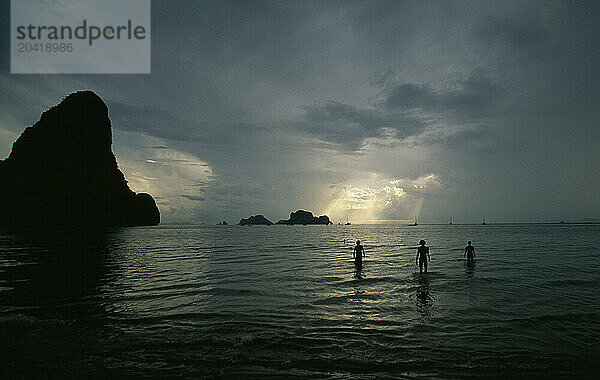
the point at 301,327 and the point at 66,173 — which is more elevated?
the point at 66,173

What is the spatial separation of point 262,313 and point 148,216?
194451 mm

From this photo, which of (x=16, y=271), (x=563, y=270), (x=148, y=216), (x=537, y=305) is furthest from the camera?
(x=148, y=216)

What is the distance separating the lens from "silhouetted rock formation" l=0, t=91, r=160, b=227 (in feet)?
370

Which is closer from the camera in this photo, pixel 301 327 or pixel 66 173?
pixel 301 327

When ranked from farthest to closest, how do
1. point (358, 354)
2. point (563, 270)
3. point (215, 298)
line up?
point (563, 270) → point (215, 298) → point (358, 354)

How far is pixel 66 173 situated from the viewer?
12138 cm

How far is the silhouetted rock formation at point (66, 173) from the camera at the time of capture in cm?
11286

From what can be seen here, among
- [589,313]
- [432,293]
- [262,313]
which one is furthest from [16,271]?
[589,313]

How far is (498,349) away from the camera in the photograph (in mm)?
9148

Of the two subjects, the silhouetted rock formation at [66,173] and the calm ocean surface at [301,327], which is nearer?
the calm ocean surface at [301,327]

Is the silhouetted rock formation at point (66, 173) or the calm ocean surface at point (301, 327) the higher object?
the silhouetted rock formation at point (66, 173)

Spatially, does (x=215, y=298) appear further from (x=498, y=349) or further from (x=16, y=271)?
(x=16, y=271)

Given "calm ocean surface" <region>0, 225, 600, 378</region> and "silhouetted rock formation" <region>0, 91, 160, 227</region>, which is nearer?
"calm ocean surface" <region>0, 225, 600, 378</region>

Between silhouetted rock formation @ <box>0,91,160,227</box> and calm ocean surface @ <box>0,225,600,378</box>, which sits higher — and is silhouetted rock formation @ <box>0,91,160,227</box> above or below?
above
